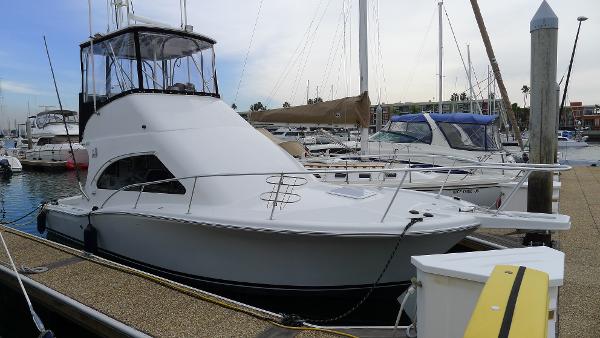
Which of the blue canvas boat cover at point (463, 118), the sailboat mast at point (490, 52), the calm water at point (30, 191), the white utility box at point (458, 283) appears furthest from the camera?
the calm water at point (30, 191)

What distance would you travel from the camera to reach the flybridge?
281 inches

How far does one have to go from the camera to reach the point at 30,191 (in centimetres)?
1966

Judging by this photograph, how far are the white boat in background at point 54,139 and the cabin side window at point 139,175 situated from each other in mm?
22943

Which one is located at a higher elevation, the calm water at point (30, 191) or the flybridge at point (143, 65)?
the flybridge at point (143, 65)

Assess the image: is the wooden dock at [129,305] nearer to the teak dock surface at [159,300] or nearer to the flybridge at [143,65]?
the teak dock surface at [159,300]

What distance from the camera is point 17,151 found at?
Result: 35500mm

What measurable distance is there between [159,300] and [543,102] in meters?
5.62

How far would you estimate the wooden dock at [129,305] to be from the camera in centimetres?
377

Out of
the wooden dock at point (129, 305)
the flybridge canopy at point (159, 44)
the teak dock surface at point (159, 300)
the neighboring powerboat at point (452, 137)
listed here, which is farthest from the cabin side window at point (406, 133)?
the wooden dock at point (129, 305)

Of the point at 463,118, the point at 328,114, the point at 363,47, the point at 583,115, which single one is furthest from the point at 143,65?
the point at 583,115

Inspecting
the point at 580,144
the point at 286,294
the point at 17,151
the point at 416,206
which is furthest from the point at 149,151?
the point at 580,144

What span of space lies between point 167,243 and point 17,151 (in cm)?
3631

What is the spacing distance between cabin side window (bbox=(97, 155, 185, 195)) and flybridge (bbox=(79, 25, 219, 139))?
108cm

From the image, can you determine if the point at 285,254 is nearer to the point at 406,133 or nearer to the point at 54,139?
the point at 406,133
